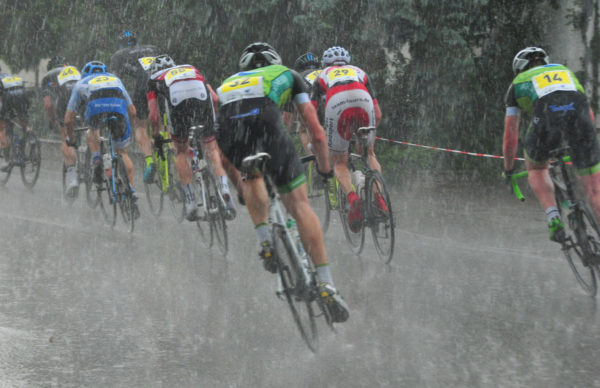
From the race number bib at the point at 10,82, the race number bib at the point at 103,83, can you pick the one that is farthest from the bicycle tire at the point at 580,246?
the race number bib at the point at 10,82

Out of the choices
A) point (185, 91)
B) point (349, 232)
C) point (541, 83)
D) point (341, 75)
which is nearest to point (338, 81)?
point (341, 75)

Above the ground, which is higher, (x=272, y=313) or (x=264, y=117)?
(x=264, y=117)

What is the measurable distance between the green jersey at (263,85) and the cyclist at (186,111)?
10.6 ft

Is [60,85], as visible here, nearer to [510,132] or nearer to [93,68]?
[93,68]

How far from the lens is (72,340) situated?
20.3 ft

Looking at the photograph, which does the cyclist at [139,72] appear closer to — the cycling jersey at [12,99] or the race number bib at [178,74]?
the cycling jersey at [12,99]

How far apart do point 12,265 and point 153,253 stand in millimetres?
1467

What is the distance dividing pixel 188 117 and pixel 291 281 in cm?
435

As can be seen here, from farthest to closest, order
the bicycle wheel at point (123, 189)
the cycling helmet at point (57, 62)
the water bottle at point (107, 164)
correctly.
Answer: the cycling helmet at point (57, 62)
the water bottle at point (107, 164)
the bicycle wheel at point (123, 189)

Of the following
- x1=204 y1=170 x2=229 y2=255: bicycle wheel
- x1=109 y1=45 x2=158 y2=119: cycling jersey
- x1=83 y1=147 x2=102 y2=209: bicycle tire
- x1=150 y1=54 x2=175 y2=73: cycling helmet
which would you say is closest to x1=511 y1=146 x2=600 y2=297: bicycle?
x1=204 y1=170 x2=229 y2=255: bicycle wheel

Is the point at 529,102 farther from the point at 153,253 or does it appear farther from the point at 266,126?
the point at 153,253

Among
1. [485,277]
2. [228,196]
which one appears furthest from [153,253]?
[485,277]

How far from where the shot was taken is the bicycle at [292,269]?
5.73m

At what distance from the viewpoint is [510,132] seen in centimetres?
760
